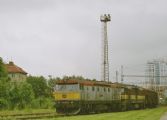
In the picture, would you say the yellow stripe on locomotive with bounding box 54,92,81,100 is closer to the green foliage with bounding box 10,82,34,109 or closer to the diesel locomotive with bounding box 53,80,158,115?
the diesel locomotive with bounding box 53,80,158,115

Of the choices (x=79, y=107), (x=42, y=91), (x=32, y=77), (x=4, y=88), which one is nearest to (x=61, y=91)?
(x=79, y=107)

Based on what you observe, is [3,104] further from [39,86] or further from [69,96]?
[39,86]

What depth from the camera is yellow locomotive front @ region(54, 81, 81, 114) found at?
131ft

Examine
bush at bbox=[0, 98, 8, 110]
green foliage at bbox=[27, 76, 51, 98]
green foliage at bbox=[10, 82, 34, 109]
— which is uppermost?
green foliage at bbox=[27, 76, 51, 98]

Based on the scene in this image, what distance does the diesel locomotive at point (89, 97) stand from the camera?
4009cm

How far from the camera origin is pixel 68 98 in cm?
4000

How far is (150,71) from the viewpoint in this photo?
138125mm

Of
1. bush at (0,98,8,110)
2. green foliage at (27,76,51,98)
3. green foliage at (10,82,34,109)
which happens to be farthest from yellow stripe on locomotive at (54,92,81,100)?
green foliage at (27,76,51,98)

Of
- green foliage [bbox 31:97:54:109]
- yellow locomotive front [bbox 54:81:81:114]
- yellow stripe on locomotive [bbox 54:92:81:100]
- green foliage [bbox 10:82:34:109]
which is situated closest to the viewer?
yellow locomotive front [bbox 54:81:81:114]

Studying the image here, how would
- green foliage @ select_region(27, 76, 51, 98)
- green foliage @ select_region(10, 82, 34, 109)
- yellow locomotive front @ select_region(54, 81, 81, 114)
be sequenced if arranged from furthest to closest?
green foliage @ select_region(27, 76, 51, 98)
green foliage @ select_region(10, 82, 34, 109)
yellow locomotive front @ select_region(54, 81, 81, 114)

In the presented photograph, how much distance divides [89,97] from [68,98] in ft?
9.45

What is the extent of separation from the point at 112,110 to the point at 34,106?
509 inches

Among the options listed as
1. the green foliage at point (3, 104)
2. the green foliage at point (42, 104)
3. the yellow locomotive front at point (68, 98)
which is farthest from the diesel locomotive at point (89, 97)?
the green foliage at point (3, 104)

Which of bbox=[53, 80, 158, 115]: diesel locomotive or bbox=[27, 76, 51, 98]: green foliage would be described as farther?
bbox=[27, 76, 51, 98]: green foliage
